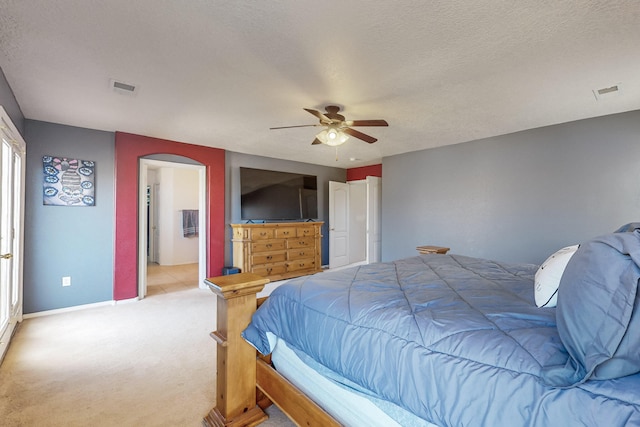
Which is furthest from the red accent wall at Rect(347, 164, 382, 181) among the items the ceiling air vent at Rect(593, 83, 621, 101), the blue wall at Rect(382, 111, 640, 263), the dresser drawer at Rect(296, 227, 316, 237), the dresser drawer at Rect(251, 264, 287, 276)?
the ceiling air vent at Rect(593, 83, 621, 101)

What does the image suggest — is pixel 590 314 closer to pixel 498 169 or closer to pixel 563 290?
pixel 563 290

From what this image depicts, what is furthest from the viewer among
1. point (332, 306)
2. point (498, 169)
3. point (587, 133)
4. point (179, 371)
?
point (498, 169)

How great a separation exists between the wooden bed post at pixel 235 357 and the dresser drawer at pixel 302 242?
3.68 meters

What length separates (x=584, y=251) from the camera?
3.01 feet

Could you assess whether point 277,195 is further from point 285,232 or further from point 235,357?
point 235,357

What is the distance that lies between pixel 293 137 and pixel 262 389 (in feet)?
11.0

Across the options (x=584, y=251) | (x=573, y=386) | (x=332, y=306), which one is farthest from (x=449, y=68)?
(x=573, y=386)

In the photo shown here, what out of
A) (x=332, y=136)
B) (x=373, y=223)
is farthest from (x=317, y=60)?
(x=373, y=223)

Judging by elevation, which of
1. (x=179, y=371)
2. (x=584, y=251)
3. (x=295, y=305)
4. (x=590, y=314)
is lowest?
(x=179, y=371)

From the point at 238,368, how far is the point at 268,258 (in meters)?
3.46

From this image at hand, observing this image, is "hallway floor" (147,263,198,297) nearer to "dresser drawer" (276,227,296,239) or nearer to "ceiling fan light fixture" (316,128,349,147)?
"dresser drawer" (276,227,296,239)

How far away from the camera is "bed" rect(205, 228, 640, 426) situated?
73 centimetres

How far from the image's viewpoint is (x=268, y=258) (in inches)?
199

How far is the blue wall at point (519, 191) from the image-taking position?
3.39m
